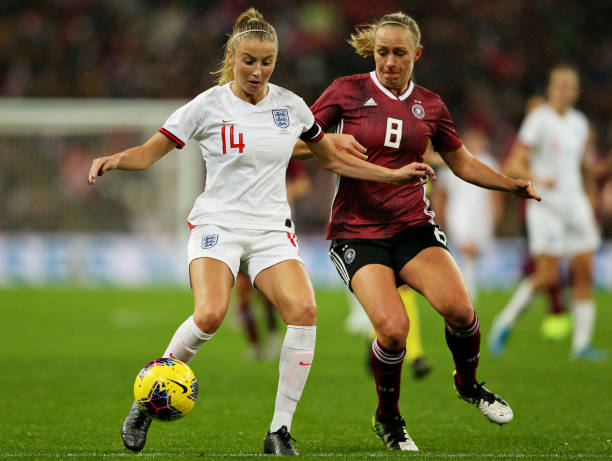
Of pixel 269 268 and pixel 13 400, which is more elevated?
pixel 269 268

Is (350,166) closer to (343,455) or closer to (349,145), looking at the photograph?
(349,145)

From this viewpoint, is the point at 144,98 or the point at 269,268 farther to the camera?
the point at 144,98

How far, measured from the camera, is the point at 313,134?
5.71m

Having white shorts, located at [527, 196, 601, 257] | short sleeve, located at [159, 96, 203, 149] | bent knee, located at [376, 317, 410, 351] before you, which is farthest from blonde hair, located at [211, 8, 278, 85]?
white shorts, located at [527, 196, 601, 257]

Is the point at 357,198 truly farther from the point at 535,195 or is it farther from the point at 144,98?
the point at 144,98

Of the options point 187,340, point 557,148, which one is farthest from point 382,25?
point 557,148

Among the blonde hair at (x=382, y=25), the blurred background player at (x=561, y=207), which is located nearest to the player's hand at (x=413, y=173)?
the blonde hair at (x=382, y=25)

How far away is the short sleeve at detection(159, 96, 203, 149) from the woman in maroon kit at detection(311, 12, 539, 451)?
83 centimetres

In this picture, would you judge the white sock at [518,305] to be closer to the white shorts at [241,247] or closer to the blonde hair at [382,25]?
the blonde hair at [382,25]

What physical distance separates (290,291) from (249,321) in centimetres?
504

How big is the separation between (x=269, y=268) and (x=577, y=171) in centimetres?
555

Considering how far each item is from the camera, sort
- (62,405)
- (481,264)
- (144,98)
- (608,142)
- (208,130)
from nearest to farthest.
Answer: (208,130) < (62,405) < (481,264) < (608,142) < (144,98)

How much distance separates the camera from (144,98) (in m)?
23.1

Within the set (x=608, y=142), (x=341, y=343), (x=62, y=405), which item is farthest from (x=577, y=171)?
(x=608, y=142)
